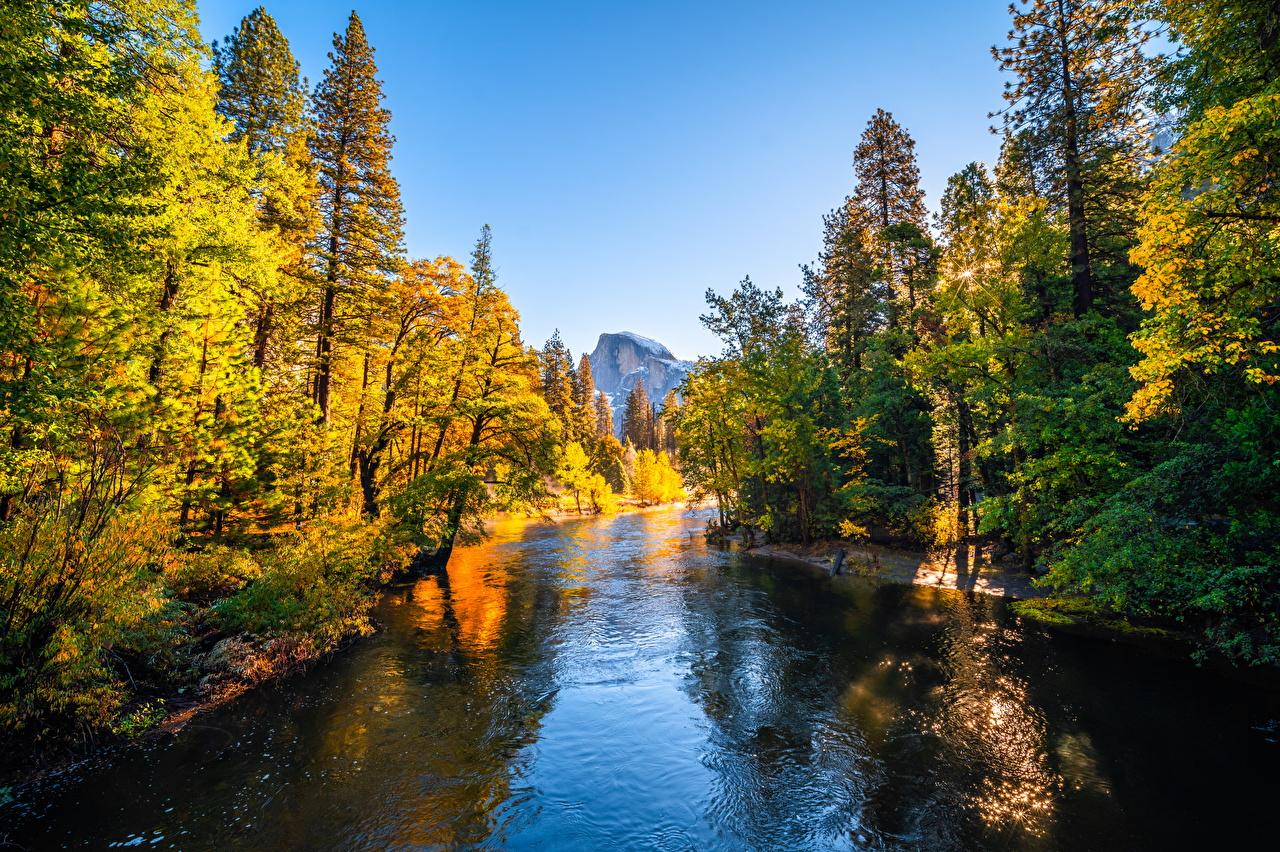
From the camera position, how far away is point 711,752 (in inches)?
359

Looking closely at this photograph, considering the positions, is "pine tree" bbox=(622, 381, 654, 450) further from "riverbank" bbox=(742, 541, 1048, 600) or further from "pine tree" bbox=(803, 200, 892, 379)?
"riverbank" bbox=(742, 541, 1048, 600)

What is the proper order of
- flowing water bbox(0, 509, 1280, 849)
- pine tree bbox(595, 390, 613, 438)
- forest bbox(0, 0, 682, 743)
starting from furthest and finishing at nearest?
pine tree bbox(595, 390, 613, 438), forest bbox(0, 0, 682, 743), flowing water bbox(0, 509, 1280, 849)

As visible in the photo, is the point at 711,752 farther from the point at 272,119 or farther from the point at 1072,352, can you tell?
the point at 272,119

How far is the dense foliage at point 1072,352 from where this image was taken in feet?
29.8

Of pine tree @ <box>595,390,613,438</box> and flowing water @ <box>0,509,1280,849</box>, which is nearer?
flowing water @ <box>0,509,1280,849</box>

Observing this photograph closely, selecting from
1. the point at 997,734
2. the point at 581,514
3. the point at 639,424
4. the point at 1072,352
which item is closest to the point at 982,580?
the point at 1072,352

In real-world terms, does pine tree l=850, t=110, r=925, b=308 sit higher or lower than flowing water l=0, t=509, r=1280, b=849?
higher

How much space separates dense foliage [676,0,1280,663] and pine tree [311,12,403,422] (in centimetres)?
1871

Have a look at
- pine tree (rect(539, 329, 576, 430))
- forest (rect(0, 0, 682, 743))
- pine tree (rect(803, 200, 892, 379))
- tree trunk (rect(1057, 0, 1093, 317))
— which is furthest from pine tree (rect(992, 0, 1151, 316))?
pine tree (rect(539, 329, 576, 430))

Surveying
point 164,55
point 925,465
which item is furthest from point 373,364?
point 925,465

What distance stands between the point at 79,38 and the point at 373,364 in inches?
645

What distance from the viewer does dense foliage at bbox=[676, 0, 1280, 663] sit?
9078 mm

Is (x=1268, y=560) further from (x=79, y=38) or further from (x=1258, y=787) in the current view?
→ (x=79, y=38)

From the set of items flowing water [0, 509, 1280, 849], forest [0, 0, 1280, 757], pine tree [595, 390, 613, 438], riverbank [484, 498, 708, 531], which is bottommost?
riverbank [484, 498, 708, 531]
